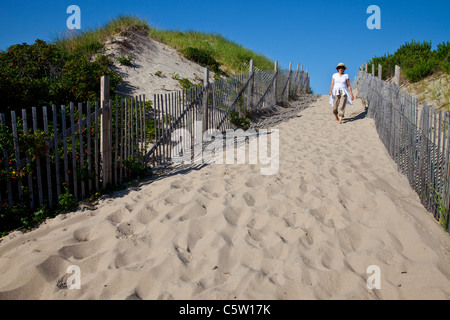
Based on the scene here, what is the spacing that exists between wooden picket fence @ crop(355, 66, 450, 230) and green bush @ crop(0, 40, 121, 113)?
6374mm

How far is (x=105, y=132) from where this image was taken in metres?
4.80

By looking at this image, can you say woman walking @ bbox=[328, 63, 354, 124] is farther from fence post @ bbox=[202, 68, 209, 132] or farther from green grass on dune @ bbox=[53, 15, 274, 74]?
green grass on dune @ bbox=[53, 15, 274, 74]

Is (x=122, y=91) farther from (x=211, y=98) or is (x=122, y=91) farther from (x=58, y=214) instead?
(x=58, y=214)

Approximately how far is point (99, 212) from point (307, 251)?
99.4 inches

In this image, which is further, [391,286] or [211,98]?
[211,98]

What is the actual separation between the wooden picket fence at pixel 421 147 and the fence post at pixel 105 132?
166 inches

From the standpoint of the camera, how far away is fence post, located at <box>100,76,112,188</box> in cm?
476

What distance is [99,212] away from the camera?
Answer: 417 centimetres

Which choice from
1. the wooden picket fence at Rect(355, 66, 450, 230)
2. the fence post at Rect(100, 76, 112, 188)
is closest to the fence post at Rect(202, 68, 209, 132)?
the fence post at Rect(100, 76, 112, 188)

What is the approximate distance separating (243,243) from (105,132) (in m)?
2.65

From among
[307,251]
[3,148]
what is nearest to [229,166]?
[307,251]

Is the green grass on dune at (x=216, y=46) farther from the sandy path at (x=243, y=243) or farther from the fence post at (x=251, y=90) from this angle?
the sandy path at (x=243, y=243)
